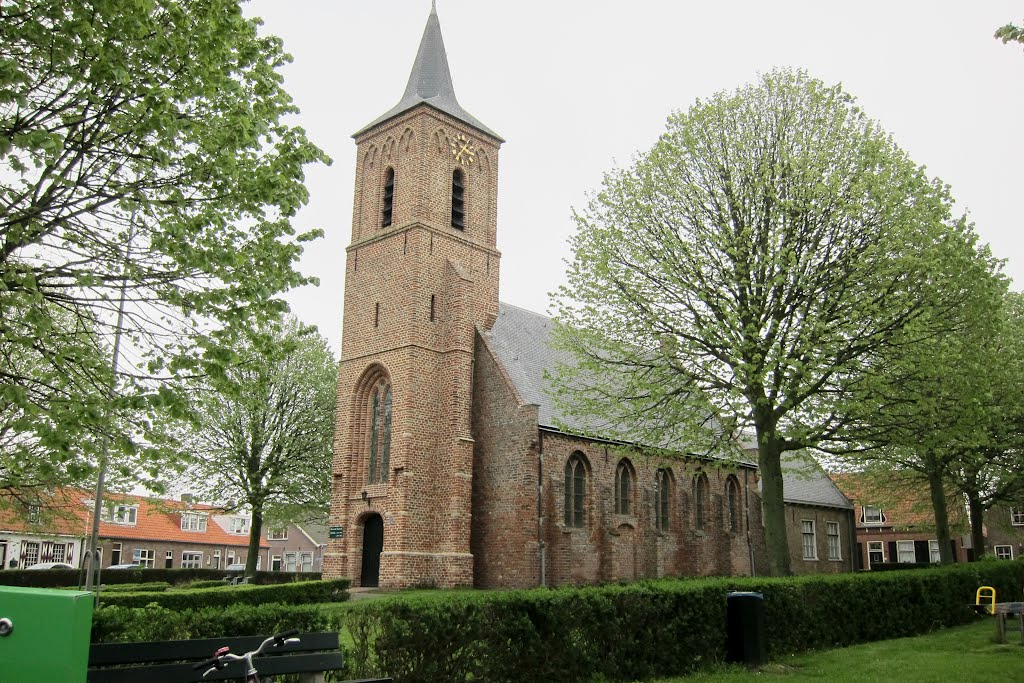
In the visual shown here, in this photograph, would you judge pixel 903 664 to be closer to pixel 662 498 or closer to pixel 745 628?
pixel 745 628

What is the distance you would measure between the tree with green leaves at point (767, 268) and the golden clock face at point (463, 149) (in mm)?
11674

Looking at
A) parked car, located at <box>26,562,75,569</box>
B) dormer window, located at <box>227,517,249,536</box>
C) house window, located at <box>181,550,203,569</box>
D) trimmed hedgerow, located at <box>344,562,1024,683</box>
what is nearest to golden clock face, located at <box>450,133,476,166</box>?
trimmed hedgerow, located at <box>344,562,1024,683</box>

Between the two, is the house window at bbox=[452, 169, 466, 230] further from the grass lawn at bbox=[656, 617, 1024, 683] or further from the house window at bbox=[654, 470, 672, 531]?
the grass lawn at bbox=[656, 617, 1024, 683]

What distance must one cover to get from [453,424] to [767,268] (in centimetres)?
1273

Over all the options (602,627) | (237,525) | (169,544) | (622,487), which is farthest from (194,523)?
(602,627)

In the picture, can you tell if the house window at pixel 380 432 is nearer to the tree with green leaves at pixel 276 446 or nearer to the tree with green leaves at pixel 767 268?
the tree with green leaves at pixel 276 446

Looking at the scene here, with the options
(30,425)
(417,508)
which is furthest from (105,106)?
(417,508)

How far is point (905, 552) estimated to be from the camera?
53.4 metres

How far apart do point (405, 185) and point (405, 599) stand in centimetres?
2220

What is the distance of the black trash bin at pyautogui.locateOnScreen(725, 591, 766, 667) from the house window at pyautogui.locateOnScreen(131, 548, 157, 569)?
166ft

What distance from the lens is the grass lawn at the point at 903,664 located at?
1120 cm

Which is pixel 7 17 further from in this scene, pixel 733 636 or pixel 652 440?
pixel 652 440

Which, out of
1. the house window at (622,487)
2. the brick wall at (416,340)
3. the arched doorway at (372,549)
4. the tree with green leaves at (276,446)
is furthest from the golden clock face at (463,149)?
the arched doorway at (372,549)

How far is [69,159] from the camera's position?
8.73 metres
